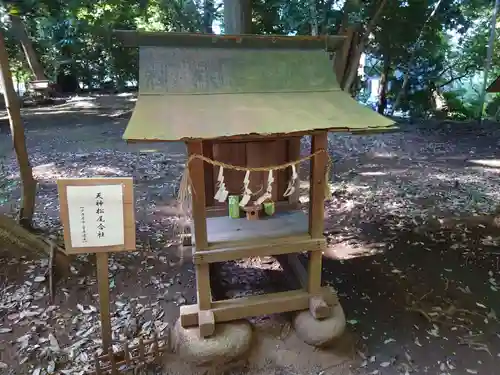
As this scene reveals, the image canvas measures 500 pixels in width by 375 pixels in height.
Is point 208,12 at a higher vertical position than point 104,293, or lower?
higher

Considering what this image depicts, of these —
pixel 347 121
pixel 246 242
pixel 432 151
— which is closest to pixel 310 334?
pixel 246 242

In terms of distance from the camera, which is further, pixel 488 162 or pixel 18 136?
pixel 488 162

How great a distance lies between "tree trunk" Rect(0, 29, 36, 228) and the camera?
13.1ft

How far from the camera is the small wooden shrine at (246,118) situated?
2.63 m

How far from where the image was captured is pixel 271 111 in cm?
275

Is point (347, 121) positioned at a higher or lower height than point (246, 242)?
higher

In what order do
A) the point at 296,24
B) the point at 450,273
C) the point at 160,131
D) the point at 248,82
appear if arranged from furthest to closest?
1. the point at 296,24
2. the point at 450,273
3. the point at 248,82
4. the point at 160,131

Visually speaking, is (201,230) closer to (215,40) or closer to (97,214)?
(97,214)

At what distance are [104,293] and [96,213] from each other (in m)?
0.65

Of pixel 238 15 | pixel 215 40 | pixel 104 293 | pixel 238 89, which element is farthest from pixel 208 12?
pixel 104 293

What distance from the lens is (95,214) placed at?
8.10 ft

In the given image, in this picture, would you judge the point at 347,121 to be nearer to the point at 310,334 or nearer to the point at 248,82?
the point at 248,82

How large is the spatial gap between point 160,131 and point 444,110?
643 inches

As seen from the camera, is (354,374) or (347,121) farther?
(354,374)
